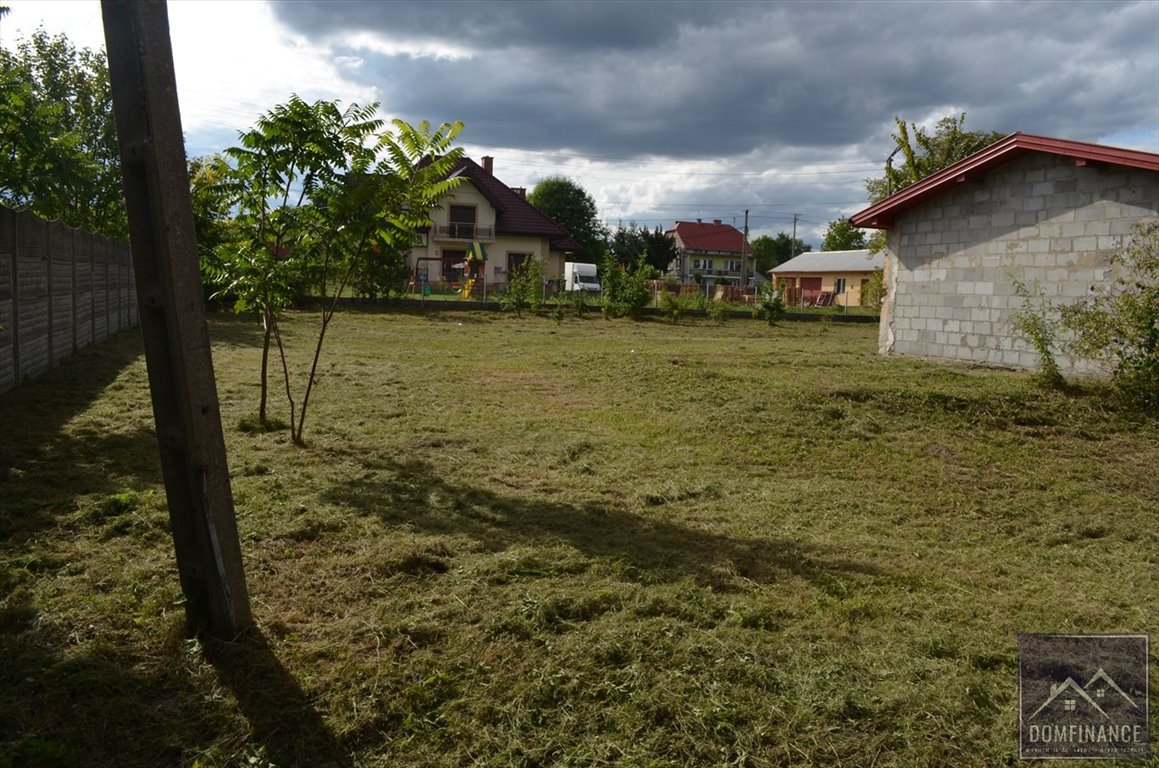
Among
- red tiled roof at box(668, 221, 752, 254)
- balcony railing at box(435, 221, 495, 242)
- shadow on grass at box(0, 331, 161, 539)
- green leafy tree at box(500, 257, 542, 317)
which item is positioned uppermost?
red tiled roof at box(668, 221, 752, 254)

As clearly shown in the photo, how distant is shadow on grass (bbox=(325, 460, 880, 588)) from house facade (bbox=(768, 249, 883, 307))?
5090 centimetres

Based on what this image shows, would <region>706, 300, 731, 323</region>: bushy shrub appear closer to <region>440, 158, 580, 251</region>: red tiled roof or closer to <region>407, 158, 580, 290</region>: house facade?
<region>407, 158, 580, 290</region>: house facade

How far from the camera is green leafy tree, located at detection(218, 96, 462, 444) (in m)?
6.91

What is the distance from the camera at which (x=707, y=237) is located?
322ft

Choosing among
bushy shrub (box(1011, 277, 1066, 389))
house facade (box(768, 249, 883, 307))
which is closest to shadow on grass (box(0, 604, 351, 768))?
bushy shrub (box(1011, 277, 1066, 389))

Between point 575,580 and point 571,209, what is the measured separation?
7777 cm

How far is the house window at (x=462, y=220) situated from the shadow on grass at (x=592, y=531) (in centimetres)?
4242

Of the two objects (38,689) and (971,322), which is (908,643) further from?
(971,322)

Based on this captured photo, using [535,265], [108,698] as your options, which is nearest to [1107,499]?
[108,698]

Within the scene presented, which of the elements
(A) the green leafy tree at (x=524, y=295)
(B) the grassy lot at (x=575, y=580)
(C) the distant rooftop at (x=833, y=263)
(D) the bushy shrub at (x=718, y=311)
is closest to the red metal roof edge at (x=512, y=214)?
(A) the green leafy tree at (x=524, y=295)

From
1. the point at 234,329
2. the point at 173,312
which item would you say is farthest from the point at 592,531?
the point at 234,329

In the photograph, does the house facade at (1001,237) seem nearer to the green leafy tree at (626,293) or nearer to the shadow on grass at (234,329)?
the shadow on grass at (234,329)

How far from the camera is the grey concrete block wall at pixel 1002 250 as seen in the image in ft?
39.7

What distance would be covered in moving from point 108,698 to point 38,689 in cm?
26
